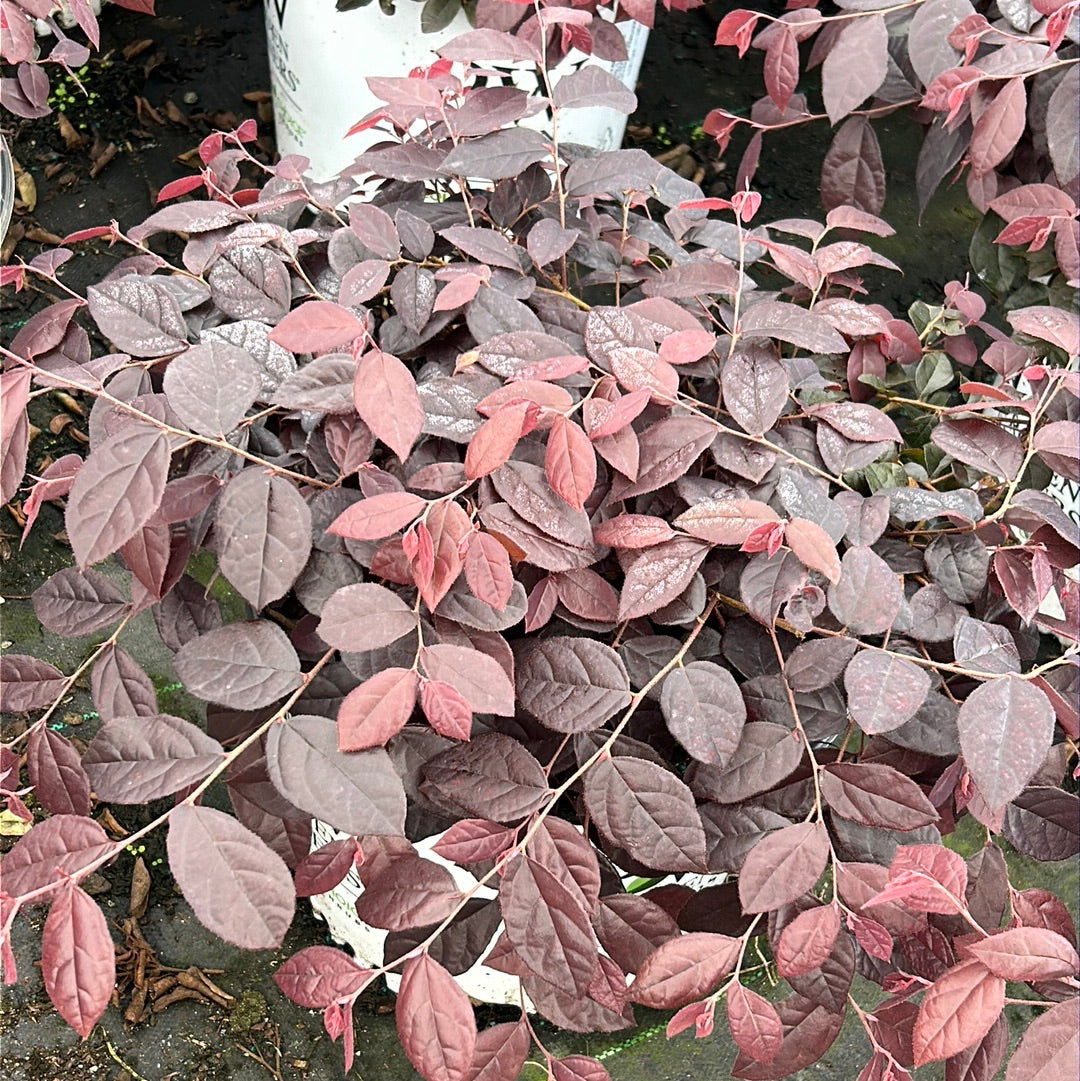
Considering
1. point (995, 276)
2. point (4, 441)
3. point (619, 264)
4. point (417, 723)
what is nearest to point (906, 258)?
point (995, 276)

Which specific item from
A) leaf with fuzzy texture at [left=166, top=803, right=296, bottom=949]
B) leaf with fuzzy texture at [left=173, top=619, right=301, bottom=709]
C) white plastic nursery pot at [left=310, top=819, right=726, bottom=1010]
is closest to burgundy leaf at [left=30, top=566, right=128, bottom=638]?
leaf with fuzzy texture at [left=173, top=619, right=301, bottom=709]

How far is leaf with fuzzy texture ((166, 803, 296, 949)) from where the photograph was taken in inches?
23.0

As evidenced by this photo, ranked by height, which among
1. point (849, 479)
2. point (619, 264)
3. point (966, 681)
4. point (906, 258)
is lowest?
point (906, 258)

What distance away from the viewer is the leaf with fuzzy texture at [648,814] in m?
0.69

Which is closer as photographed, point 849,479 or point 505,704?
point 505,704

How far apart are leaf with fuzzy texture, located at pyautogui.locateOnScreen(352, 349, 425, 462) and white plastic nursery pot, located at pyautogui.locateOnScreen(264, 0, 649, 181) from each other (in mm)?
960

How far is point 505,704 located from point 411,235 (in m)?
0.42

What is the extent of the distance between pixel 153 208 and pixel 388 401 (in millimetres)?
1723

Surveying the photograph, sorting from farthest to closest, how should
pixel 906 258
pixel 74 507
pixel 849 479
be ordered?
pixel 906 258, pixel 849 479, pixel 74 507

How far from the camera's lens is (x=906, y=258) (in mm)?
2283

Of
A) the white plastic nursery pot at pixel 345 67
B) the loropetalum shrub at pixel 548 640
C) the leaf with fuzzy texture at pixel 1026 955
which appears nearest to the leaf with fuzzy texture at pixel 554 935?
the loropetalum shrub at pixel 548 640

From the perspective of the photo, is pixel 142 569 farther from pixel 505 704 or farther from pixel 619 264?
pixel 619 264

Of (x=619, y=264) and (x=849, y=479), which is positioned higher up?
(x=619, y=264)

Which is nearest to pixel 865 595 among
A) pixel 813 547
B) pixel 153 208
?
pixel 813 547
